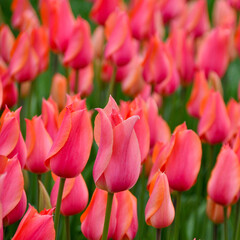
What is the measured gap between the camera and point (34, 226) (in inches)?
33.0

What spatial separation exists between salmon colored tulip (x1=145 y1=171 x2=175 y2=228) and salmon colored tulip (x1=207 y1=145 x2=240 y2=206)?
17 centimetres

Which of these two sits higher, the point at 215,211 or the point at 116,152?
the point at 116,152

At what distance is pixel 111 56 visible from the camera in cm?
183

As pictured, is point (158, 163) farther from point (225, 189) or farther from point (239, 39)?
point (239, 39)

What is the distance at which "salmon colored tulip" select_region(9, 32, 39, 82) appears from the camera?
5.63 feet

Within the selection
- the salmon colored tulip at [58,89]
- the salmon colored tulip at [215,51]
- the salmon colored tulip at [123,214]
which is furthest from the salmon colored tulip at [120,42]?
the salmon colored tulip at [123,214]

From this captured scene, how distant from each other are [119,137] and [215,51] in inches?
48.2

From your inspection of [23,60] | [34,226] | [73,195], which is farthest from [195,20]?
[34,226]

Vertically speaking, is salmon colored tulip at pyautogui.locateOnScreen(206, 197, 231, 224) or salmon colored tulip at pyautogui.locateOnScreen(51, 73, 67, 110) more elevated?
salmon colored tulip at pyautogui.locateOnScreen(51, 73, 67, 110)

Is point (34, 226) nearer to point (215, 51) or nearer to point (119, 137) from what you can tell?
point (119, 137)

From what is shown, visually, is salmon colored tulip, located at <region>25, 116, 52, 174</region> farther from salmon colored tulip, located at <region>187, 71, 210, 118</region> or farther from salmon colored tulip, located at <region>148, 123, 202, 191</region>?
salmon colored tulip, located at <region>187, 71, 210, 118</region>

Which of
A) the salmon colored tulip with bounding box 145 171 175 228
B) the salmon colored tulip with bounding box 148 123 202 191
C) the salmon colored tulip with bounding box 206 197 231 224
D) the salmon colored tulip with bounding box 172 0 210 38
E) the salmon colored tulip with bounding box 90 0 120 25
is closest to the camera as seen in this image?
the salmon colored tulip with bounding box 145 171 175 228

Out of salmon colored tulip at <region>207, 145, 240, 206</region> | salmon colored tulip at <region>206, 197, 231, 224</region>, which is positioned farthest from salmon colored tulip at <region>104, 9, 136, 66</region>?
salmon colored tulip at <region>207, 145, 240, 206</region>

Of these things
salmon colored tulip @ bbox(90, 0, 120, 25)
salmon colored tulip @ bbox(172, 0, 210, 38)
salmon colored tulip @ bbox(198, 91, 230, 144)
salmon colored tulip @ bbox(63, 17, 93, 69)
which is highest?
salmon colored tulip @ bbox(63, 17, 93, 69)
